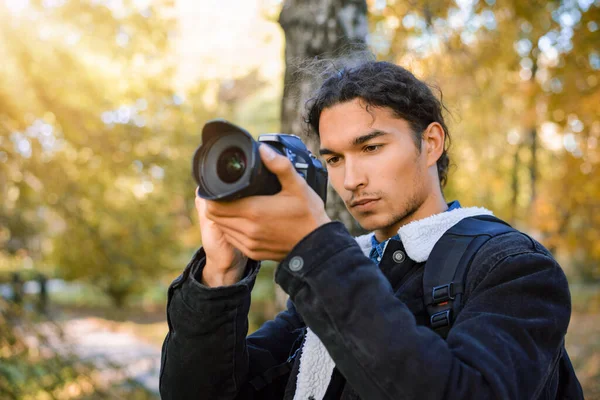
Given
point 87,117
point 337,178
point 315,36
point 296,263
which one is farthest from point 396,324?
point 87,117

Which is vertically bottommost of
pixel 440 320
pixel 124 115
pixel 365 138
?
pixel 440 320

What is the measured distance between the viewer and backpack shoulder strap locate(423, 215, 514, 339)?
1305mm

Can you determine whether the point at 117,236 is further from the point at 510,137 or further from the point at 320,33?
the point at 510,137

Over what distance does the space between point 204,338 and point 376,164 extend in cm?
67

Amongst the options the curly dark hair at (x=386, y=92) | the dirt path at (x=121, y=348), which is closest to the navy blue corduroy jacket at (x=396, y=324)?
the curly dark hair at (x=386, y=92)

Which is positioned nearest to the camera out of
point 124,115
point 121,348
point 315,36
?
point 315,36

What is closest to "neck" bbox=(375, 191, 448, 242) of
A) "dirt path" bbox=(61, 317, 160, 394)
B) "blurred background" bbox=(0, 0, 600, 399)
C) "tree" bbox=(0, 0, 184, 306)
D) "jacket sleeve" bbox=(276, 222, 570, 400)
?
"jacket sleeve" bbox=(276, 222, 570, 400)

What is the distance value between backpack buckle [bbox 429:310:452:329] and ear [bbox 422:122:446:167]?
22.5 inches

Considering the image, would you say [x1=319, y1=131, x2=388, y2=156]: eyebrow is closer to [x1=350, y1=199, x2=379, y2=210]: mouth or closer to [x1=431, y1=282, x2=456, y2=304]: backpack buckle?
[x1=350, y1=199, x2=379, y2=210]: mouth

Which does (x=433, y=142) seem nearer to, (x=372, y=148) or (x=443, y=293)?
(x=372, y=148)

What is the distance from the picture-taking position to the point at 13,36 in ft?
14.7

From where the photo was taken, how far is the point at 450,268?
4.44ft

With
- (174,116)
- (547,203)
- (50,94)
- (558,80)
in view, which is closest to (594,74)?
(558,80)

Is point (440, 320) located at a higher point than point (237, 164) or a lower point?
lower
